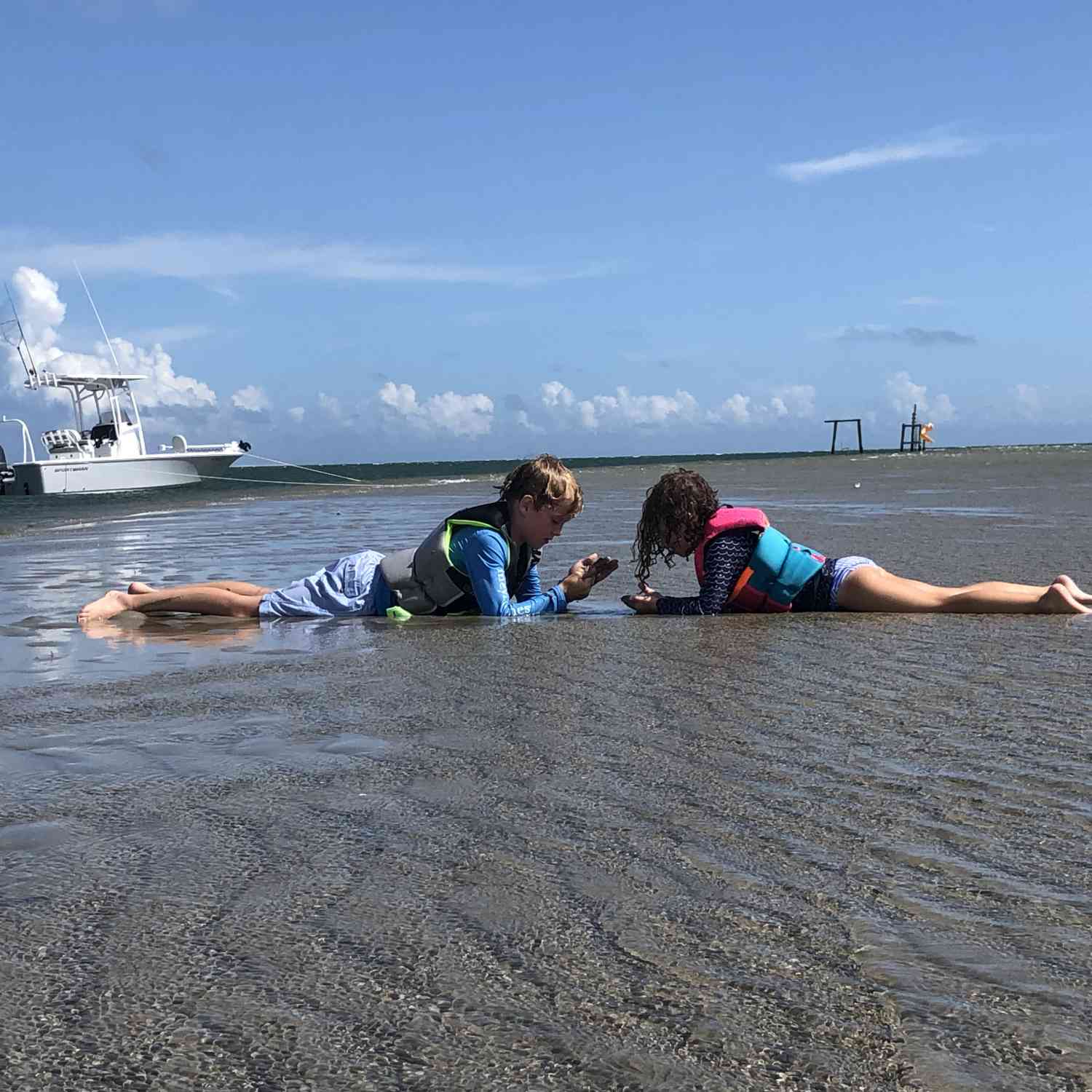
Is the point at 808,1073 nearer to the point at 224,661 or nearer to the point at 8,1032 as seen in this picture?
the point at 8,1032

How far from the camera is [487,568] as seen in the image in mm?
6727

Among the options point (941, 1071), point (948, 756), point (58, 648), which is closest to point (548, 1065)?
point (941, 1071)

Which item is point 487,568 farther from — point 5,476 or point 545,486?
point 5,476

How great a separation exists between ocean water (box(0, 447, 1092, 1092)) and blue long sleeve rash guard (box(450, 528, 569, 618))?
2.87 feet

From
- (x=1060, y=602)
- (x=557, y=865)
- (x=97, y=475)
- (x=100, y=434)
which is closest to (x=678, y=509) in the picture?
(x=1060, y=602)

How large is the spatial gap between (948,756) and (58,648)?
470cm

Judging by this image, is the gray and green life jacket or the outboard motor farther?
the outboard motor

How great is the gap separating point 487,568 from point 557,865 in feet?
13.7

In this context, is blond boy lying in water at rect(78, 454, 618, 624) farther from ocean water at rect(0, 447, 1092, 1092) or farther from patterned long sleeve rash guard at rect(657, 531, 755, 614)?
ocean water at rect(0, 447, 1092, 1092)

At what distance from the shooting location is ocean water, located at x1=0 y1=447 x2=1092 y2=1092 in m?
1.82

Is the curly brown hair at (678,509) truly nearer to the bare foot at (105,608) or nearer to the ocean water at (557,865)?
the ocean water at (557,865)

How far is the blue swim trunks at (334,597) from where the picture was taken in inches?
290

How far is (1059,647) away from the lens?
5.31 meters

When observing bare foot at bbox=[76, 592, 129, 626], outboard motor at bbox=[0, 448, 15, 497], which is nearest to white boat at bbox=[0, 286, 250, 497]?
outboard motor at bbox=[0, 448, 15, 497]
